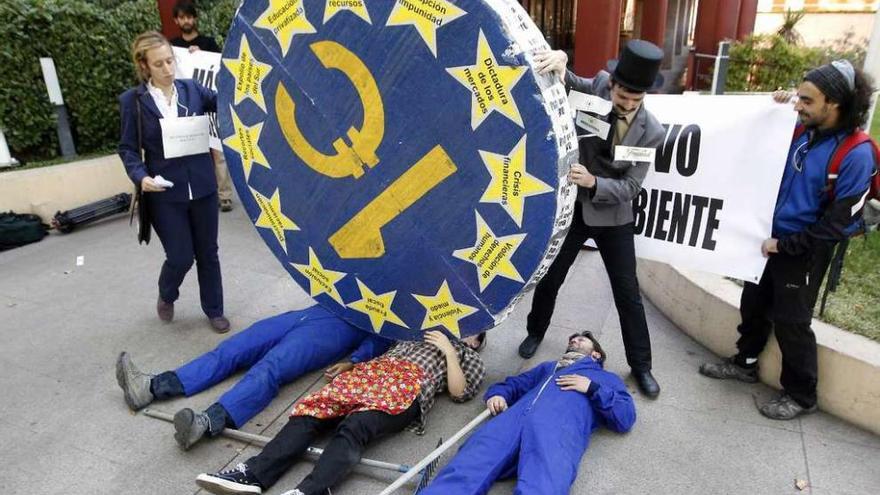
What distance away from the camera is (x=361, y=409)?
2.80m

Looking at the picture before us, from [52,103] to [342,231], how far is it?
4972 mm

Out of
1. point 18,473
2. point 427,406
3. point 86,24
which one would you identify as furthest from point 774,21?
point 18,473

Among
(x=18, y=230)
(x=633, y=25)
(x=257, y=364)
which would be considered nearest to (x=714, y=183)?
(x=257, y=364)

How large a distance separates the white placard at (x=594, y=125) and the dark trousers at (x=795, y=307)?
1029 mm

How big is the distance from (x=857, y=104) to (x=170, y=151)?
3.37 metres

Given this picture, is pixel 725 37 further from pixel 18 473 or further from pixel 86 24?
pixel 18 473

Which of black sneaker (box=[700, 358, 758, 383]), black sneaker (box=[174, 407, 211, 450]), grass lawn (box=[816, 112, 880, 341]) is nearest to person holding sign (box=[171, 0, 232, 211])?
black sneaker (box=[174, 407, 211, 450])

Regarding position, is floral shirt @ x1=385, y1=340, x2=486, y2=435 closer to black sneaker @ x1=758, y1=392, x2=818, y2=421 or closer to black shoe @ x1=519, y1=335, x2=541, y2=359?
black shoe @ x1=519, y1=335, x2=541, y2=359

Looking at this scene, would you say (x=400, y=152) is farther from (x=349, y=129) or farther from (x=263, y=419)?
(x=263, y=419)

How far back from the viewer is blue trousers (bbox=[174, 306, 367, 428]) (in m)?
3.18

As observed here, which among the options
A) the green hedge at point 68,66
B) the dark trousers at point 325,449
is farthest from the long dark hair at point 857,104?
the green hedge at point 68,66

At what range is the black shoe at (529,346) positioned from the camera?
3725mm

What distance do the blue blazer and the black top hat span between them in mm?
2359

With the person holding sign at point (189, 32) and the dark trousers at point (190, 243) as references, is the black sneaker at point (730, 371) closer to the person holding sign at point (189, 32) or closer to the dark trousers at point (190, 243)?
the dark trousers at point (190, 243)
